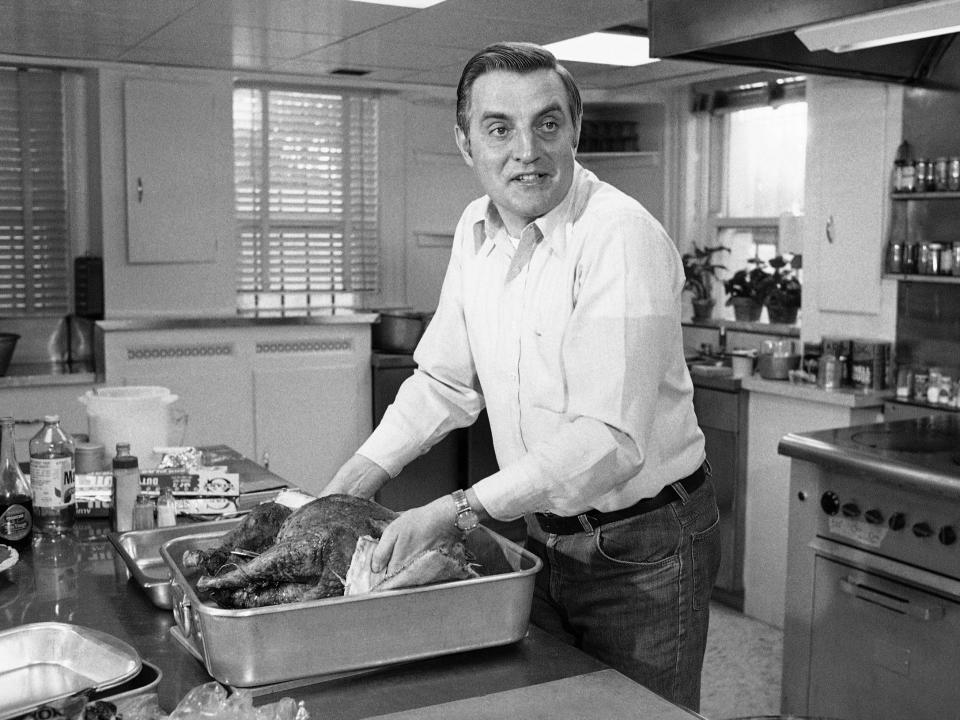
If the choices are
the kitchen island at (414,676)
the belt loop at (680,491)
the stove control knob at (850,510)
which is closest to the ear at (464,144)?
the belt loop at (680,491)

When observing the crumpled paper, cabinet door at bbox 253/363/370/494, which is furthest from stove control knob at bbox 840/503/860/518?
cabinet door at bbox 253/363/370/494

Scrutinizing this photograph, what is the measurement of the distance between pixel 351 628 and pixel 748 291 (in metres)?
4.13

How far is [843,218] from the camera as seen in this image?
4.06 meters

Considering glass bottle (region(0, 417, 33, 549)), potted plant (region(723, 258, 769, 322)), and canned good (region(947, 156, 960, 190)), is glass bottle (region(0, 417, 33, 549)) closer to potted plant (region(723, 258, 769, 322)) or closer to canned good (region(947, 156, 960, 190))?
canned good (region(947, 156, 960, 190))

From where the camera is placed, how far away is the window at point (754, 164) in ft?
17.2

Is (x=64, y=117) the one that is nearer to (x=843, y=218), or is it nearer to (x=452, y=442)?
(x=452, y=442)

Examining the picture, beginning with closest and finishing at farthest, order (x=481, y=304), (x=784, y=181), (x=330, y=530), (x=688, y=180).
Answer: (x=330, y=530) → (x=481, y=304) → (x=784, y=181) → (x=688, y=180)

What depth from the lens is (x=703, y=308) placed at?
5.53m

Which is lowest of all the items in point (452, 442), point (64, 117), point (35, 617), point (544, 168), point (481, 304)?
point (452, 442)

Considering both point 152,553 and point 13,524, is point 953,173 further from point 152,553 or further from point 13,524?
point 13,524

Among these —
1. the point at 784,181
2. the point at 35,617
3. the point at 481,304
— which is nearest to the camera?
the point at 35,617

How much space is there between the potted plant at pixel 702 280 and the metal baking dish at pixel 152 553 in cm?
A: 400

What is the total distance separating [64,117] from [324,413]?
1952 mm

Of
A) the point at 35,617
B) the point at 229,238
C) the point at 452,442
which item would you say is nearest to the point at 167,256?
the point at 229,238
